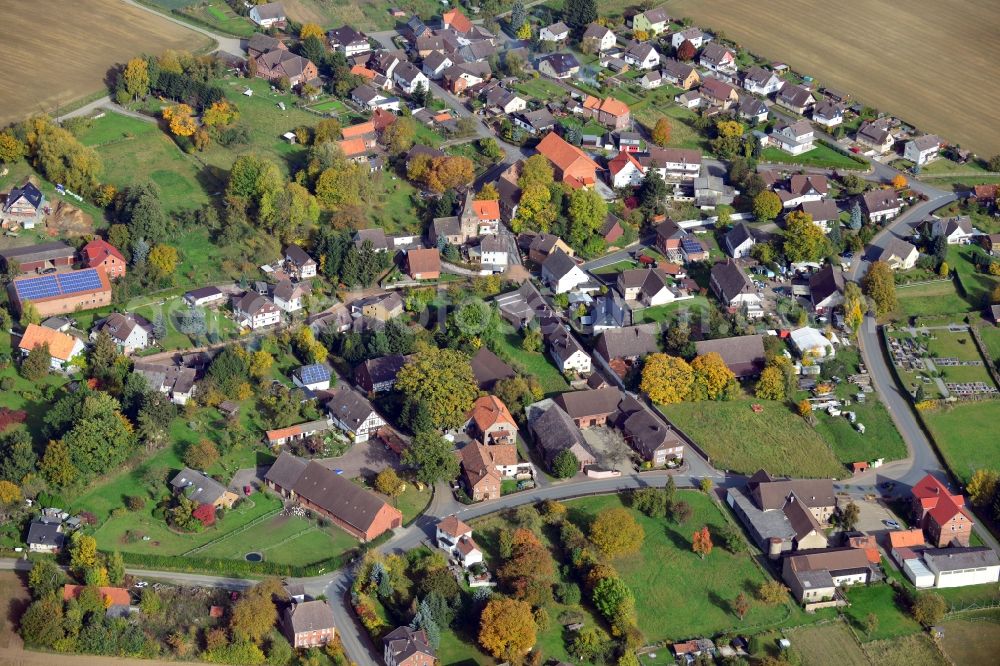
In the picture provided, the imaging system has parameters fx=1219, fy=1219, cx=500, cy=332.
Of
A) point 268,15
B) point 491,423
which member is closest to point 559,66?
point 268,15

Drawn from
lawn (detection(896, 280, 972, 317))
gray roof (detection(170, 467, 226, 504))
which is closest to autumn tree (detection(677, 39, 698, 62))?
lawn (detection(896, 280, 972, 317))

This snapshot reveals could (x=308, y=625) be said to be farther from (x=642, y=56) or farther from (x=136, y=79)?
(x=642, y=56)

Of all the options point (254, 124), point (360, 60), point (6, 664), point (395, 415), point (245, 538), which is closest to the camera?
point (6, 664)

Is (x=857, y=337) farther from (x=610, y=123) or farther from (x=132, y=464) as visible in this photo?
(x=132, y=464)

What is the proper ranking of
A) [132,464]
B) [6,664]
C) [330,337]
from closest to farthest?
1. [6,664]
2. [132,464]
3. [330,337]

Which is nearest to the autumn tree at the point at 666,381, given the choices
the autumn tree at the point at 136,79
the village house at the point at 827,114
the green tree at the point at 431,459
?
the green tree at the point at 431,459

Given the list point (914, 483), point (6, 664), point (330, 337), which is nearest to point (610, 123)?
point (330, 337)

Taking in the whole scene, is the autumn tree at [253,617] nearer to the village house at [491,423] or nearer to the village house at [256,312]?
the village house at [491,423]
